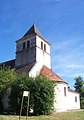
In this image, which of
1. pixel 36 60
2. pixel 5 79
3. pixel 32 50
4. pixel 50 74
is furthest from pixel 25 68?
pixel 5 79

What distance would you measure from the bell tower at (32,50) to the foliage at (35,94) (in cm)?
1104

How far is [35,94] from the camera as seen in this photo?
22750 mm

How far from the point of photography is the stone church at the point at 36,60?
32.1m

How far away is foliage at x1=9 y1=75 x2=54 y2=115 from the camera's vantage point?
73.9 feet

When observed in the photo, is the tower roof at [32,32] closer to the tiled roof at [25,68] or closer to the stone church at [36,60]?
the stone church at [36,60]

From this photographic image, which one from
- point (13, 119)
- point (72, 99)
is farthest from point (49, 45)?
point (13, 119)

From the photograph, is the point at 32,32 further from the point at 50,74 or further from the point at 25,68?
the point at 50,74

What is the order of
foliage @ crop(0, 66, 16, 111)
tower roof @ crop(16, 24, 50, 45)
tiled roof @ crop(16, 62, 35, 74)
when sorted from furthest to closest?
tower roof @ crop(16, 24, 50, 45), tiled roof @ crop(16, 62, 35, 74), foliage @ crop(0, 66, 16, 111)

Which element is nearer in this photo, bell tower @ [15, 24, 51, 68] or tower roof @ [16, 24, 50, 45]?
bell tower @ [15, 24, 51, 68]

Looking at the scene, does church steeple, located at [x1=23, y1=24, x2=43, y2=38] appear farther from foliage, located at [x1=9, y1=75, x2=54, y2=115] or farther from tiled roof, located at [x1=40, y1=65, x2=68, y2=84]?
foliage, located at [x1=9, y1=75, x2=54, y2=115]

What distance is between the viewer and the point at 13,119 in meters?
17.2

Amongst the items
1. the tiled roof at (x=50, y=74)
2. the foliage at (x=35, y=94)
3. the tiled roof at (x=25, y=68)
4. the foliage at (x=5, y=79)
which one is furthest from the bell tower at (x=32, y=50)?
the foliage at (x=35, y=94)

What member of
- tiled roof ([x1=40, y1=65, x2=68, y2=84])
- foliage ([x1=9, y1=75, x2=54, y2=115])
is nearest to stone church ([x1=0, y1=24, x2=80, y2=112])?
tiled roof ([x1=40, y1=65, x2=68, y2=84])

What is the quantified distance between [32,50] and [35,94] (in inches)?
556
